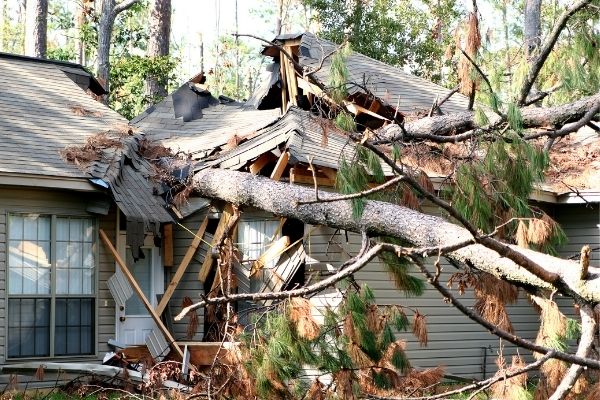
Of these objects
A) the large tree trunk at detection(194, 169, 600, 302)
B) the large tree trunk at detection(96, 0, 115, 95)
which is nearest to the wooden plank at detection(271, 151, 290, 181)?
the large tree trunk at detection(194, 169, 600, 302)

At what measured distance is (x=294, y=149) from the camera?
13430 mm

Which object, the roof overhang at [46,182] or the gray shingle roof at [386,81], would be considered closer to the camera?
the roof overhang at [46,182]

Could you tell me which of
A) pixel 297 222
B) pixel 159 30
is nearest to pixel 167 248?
pixel 297 222

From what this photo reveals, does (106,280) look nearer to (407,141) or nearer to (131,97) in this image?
(407,141)

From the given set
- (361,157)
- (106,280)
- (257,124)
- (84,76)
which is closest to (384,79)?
(257,124)

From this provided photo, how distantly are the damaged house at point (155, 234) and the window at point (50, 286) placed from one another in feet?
0.05

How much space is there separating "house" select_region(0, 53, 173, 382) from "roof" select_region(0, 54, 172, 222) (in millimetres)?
19

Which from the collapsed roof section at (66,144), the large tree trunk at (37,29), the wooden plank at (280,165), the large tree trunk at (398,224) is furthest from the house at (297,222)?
the large tree trunk at (37,29)

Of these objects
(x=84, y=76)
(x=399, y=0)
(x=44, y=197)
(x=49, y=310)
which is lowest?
(x=49, y=310)

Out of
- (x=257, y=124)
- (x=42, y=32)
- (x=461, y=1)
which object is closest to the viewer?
(x=257, y=124)

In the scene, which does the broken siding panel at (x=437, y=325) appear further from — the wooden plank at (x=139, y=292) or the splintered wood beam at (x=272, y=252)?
the wooden plank at (x=139, y=292)

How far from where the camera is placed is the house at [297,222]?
13.7 meters

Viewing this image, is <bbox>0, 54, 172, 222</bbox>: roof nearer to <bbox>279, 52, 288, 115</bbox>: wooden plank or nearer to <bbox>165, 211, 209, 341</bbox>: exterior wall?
<bbox>165, 211, 209, 341</bbox>: exterior wall

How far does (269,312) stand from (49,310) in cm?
665
